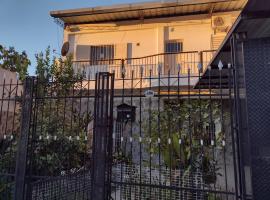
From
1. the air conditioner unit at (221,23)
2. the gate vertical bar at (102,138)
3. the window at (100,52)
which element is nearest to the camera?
the gate vertical bar at (102,138)

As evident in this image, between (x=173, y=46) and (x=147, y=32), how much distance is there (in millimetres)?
1524

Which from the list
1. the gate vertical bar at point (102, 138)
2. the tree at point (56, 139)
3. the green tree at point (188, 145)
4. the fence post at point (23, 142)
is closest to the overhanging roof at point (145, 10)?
the tree at point (56, 139)

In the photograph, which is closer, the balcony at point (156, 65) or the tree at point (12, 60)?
the balcony at point (156, 65)

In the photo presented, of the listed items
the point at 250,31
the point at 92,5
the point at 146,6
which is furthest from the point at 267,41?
the point at 92,5

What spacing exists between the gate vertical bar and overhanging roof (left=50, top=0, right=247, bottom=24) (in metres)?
9.25

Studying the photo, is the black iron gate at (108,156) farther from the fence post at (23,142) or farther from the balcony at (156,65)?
the balcony at (156,65)

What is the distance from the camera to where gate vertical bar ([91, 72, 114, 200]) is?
3746mm

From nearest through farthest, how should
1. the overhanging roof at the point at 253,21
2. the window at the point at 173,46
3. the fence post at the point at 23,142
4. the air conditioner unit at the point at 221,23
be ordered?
the overhanging roof at the point at 253,21 < the fence post at the point at 23,142 < the air conditioner unit at the point at 221,23 < the window at the point at 173,46

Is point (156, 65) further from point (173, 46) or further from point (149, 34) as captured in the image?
point (149, 34)

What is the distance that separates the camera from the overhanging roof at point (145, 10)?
12.0 meters

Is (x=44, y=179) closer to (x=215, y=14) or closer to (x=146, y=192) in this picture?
(x=146, y=192)

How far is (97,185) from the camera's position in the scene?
12.2 ft

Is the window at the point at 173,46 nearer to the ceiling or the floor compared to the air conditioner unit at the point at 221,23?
nearer to the floor

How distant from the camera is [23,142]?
171 inches
